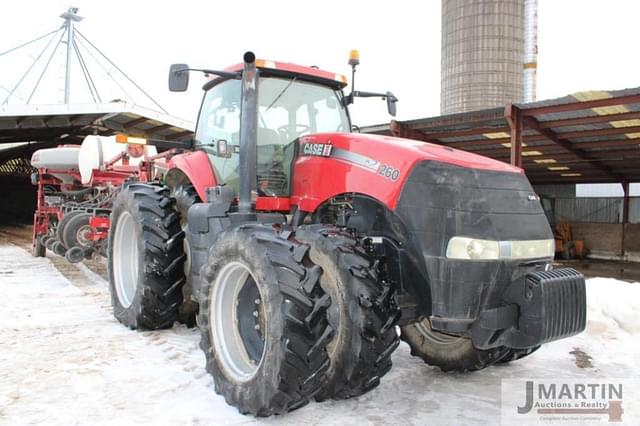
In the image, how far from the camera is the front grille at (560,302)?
2801 mm

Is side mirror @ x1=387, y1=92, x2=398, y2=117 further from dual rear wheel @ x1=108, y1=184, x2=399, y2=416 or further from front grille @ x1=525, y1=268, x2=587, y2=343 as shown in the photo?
front grille @ x1=525, y1=268, x2=587, y2=343

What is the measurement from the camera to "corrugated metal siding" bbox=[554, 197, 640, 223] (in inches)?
719

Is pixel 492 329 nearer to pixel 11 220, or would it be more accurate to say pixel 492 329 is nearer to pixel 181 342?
pixel 181 342

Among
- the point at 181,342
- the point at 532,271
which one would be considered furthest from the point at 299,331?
the point at 181,342

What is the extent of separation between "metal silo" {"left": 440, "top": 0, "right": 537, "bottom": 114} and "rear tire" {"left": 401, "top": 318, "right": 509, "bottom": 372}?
23433mm

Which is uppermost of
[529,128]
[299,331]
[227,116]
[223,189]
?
[529,128]

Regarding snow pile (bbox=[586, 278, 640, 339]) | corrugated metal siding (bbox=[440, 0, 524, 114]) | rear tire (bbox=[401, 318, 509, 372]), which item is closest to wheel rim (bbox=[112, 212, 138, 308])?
rear tire (bbox=[401, 318, 509, 372])

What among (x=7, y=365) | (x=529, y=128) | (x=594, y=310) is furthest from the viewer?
(x=529, y=128)

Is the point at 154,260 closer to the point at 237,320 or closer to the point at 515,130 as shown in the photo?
the point at 237,320

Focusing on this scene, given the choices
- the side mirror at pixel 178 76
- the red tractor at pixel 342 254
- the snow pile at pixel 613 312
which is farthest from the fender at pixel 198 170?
the snow pile at pixel 613 312

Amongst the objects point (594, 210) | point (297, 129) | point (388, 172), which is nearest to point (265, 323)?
point (388, 172)

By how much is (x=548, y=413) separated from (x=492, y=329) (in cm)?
90

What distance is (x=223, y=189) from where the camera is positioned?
13.3 feet
